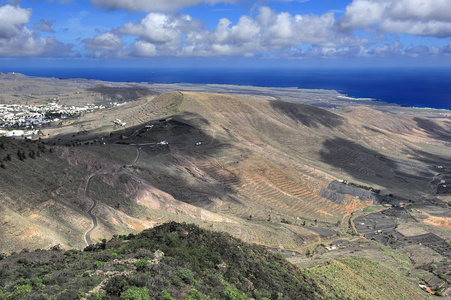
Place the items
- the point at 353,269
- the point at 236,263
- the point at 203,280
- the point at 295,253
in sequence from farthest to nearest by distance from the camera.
→ the point at 295,253 → the point at 353,269 → the point at 236,263 → the point at 203,280

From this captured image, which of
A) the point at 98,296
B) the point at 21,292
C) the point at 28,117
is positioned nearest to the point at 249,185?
the point at 98,296

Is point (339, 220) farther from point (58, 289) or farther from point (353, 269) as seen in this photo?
point (58, 289)

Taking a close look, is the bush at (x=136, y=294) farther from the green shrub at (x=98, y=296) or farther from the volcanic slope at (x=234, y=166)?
the volcanic slope at (x=234, y=166)

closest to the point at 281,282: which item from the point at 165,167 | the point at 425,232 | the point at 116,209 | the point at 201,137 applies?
the point at 116,209

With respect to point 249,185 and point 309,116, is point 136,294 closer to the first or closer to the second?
point 249,185

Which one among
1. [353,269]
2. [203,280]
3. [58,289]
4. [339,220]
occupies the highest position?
[58,289]

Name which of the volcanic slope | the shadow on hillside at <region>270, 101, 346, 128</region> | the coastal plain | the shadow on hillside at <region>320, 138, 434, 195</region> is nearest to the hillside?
the coastal plain

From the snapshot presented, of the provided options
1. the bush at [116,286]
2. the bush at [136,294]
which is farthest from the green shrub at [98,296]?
the bush at [136,294]
